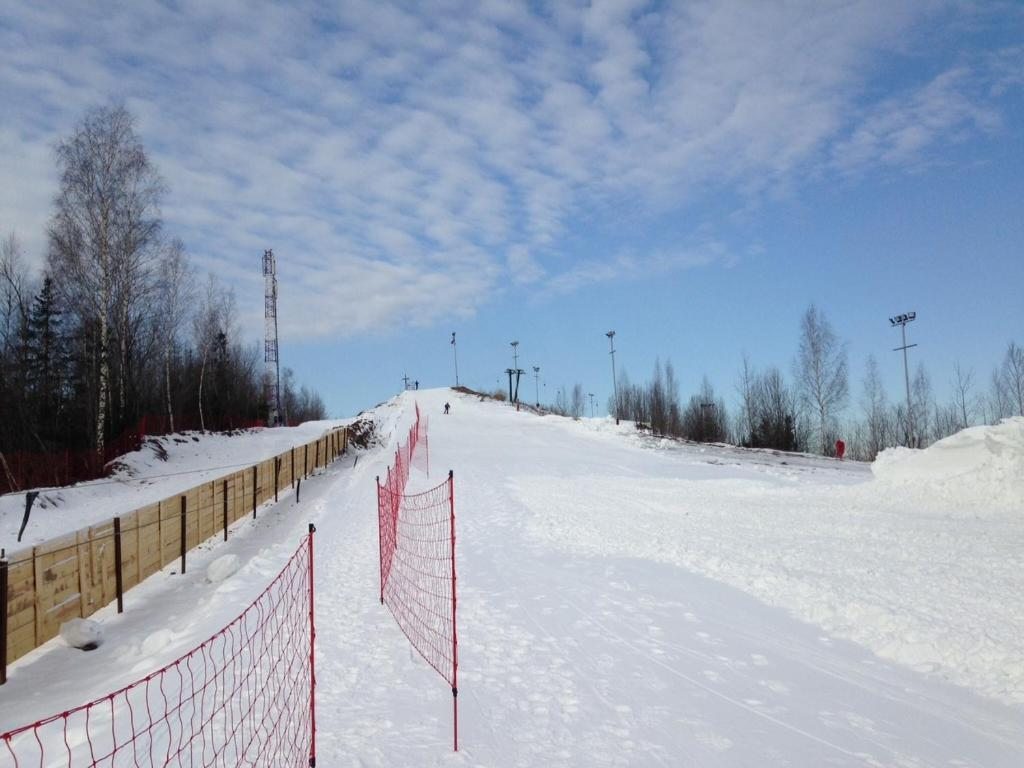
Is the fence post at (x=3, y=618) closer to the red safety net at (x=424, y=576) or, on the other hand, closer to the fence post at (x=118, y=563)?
the fence post at (x=118, y=563)

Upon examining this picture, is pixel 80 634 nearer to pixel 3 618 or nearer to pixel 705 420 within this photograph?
pixel 3 618

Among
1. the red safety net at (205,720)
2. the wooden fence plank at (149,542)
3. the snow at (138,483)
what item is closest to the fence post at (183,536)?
the wooden fence plank at (149,542)

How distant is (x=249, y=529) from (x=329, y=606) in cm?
1045

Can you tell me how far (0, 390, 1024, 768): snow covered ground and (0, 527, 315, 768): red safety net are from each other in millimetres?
330

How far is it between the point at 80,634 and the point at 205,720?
5645 millimetres

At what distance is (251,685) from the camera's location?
20.9 feet

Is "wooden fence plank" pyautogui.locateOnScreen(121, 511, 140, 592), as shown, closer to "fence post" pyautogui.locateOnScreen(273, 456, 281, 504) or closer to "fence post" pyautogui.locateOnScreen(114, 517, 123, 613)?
"fence post" pyautogui.locateOnScreen(114, 517, 123, 613)

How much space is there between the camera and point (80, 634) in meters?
9.73

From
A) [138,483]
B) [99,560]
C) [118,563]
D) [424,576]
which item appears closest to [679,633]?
[424,576]

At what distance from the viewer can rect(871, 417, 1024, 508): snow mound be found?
50.6 ft

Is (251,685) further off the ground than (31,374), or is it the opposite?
(31,374)

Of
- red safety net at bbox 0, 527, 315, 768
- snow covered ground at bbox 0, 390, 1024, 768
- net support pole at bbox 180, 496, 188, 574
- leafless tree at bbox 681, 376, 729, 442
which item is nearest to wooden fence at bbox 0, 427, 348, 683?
net support pole at bbox 180, 496, 188, 574

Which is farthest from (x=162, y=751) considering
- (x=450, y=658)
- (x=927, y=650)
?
(x=927, y=650)

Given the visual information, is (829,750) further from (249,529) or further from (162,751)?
(249,529)
